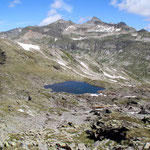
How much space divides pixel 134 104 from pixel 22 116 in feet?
181

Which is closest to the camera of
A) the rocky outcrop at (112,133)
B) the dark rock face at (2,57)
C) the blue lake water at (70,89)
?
the rocky outcrop at (112,133)

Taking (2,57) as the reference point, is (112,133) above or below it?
below

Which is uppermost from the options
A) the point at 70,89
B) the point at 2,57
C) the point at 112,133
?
the point at 2,57

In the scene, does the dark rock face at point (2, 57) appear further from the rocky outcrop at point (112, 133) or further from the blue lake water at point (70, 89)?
the rocky outcrop at point (112, 133)

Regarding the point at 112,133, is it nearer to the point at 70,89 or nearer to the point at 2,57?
the point at 70,89

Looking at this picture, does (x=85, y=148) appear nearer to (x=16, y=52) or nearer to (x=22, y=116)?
(x=22, y=116)

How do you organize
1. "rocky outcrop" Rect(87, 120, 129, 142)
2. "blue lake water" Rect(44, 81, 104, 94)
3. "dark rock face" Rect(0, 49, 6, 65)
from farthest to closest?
"dark rock face" Rect(0, 49, 6, 65) → "blue lake water" Rect(44, 81, 104, 94) → "rocky outcrop" Rect(87, 120, 129, 142)

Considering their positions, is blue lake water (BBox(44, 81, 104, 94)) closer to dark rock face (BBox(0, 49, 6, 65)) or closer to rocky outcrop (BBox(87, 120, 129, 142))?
dark rock face (BBox(0, 49, 6, 65))

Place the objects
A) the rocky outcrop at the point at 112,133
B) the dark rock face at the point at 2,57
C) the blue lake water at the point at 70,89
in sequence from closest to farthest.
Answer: the rocky outcrop at the point at 112,133 < the blue lake water at the point at 70,89 < the dark rock face at the point at 2,57

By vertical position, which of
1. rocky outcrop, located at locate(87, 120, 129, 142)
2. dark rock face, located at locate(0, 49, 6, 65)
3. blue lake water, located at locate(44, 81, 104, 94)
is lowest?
blue lake water, located at locate(44, 81, 104, 94)

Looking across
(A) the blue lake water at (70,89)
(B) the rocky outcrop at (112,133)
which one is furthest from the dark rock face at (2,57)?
(B) the rocky outcrop at (112,133)

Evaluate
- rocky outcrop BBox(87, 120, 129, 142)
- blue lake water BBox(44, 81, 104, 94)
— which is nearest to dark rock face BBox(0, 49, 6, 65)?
blue lake water BBox(44, 81, 104, 94)

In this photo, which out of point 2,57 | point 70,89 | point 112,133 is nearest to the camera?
point 112,133

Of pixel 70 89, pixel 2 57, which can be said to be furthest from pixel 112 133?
pixel 2 57
